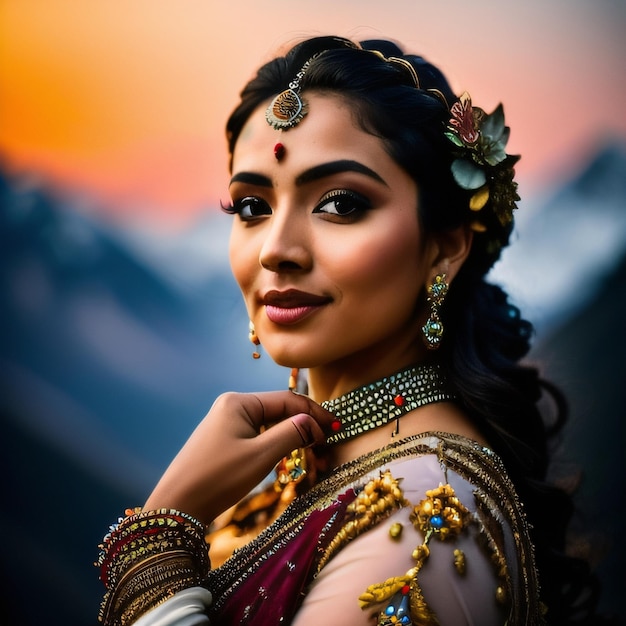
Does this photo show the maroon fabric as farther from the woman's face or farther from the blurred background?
the blurred background

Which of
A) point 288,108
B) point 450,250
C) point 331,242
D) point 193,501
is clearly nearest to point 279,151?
point 288,108

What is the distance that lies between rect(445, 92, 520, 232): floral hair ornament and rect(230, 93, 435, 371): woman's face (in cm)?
17

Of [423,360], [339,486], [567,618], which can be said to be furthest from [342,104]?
[567,618]

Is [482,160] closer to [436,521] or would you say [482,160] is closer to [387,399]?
[387,399]

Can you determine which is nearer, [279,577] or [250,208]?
[279,577]

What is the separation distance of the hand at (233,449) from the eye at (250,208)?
0.39 metres

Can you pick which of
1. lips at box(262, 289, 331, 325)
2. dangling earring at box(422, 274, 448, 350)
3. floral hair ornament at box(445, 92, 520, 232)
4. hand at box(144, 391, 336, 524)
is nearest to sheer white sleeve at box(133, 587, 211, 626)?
hand at box(144, 391, 336, 524)

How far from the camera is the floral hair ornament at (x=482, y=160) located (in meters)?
1.64

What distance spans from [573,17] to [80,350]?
6.02 ft

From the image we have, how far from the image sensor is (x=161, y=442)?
258 cm

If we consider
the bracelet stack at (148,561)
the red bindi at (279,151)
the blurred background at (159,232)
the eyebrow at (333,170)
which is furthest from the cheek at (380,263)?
the blurred background at (159,232)

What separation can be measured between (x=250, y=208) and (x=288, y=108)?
23cm

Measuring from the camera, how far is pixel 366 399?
5.29 feet

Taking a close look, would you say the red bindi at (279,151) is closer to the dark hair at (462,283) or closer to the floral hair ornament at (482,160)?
the dark hair at (462,283)
